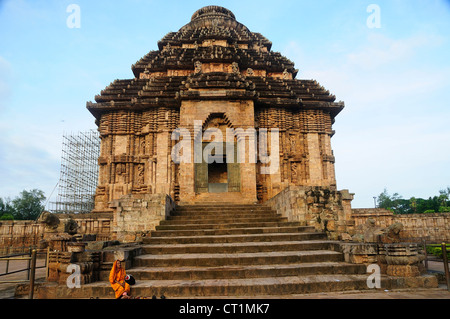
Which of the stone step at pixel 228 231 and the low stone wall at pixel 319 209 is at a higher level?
the low stone wall at pixel 319 209

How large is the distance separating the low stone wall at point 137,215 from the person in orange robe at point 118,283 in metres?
4.18

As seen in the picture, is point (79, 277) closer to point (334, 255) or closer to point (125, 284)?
point (125, 284)

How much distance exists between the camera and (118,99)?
19.1 metres

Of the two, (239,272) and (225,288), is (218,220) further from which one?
(225,288)

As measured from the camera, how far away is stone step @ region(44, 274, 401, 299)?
5738mm

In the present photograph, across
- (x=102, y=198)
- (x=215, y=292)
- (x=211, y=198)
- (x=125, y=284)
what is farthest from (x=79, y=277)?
(x=102, y=198)

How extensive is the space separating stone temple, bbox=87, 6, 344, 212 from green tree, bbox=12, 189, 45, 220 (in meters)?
35.4

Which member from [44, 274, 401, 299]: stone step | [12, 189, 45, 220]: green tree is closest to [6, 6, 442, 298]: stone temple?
[44, 274, 401, 299]: stone step

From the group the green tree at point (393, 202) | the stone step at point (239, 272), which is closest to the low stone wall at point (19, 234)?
the stone step at point (239, 272)

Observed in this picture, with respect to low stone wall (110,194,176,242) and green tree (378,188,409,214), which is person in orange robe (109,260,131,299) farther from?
green tree (378,188,409,214)

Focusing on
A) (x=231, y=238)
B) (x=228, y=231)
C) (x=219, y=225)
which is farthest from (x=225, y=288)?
(x=219, y=225)

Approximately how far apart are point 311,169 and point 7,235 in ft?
60.0

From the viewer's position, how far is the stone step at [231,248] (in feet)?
26.1

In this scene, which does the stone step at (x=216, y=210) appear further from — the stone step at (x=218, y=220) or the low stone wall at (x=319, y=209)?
the low stone wall at (x=319, y=209)
